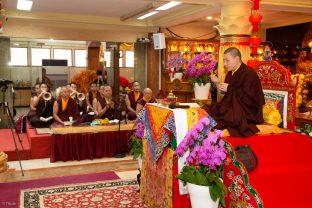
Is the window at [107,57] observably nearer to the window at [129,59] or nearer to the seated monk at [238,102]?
the window at [129,59]

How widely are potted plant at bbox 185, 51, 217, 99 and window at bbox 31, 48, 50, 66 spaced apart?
11984 millimetres

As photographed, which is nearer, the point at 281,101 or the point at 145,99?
the point at 281,101

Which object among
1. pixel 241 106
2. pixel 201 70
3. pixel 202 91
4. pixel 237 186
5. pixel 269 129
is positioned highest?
pixel 201 70

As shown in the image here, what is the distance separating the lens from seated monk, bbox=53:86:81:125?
22.8ft

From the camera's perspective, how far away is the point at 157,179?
143 inches

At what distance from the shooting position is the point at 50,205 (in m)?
3.95

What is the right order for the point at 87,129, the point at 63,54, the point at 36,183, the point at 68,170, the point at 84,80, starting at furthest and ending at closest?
1. the point at 63,54
2. the point at 84,80
3. the point at 87,129
4. the point at 68,170
5. the point at 36,183

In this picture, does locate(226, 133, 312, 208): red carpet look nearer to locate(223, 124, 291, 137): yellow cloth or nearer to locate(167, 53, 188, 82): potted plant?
locate(223, 124, 291, 137): yellow cloth

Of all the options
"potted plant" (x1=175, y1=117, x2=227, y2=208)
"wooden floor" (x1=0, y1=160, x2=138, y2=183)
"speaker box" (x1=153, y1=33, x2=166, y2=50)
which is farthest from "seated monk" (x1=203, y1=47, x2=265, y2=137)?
"speaker box" (x1=153, y1=33, x2=166, y2=50)

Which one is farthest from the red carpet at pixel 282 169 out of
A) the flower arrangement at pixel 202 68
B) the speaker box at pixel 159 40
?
the speaker box at pixel 159 40

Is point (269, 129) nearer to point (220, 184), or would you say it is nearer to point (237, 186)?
point (237, 186)

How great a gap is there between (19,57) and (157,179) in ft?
38.9

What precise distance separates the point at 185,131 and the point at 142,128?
1.04 m

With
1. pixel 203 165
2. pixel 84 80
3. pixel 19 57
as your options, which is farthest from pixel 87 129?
pixel 19 57
